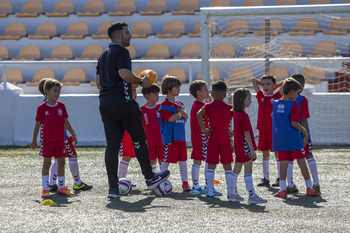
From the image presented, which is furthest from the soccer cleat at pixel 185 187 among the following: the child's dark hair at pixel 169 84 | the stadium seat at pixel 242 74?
the stadium seat at pixel 242 74

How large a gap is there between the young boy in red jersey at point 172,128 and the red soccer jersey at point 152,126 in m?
0.15

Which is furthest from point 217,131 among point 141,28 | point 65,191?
point 141,28

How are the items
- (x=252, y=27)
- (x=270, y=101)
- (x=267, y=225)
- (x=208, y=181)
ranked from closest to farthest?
(x=267, y=225) < (x=208, y=181) < (x=270, y=101) < (x=252, y=27)

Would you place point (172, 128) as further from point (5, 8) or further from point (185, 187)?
point (5, 8)

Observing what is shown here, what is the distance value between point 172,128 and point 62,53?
1053 cm

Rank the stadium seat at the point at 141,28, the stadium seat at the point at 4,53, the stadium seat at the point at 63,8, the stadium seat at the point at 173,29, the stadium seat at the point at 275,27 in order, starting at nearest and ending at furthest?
the stadium seat at the point at 275,27, the stadium seat at the point at 173,29, the stadium seat at the point at 141,28, the stadium seat at the point at 4,53, the stadium seat at the point at 63,8

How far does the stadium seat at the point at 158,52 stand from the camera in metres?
15.5

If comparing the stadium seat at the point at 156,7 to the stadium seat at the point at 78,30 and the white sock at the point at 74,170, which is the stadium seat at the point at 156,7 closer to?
the stadium seat at the point at 78,30

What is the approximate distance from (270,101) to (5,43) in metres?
12.2

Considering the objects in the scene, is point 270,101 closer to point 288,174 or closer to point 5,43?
point 288,174

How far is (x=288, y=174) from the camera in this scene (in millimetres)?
6090

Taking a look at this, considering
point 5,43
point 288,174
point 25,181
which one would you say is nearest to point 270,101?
point 288,174

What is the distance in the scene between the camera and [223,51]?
510 inches

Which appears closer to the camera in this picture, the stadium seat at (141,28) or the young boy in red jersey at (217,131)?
the young boy in red jersey at (217,131)
